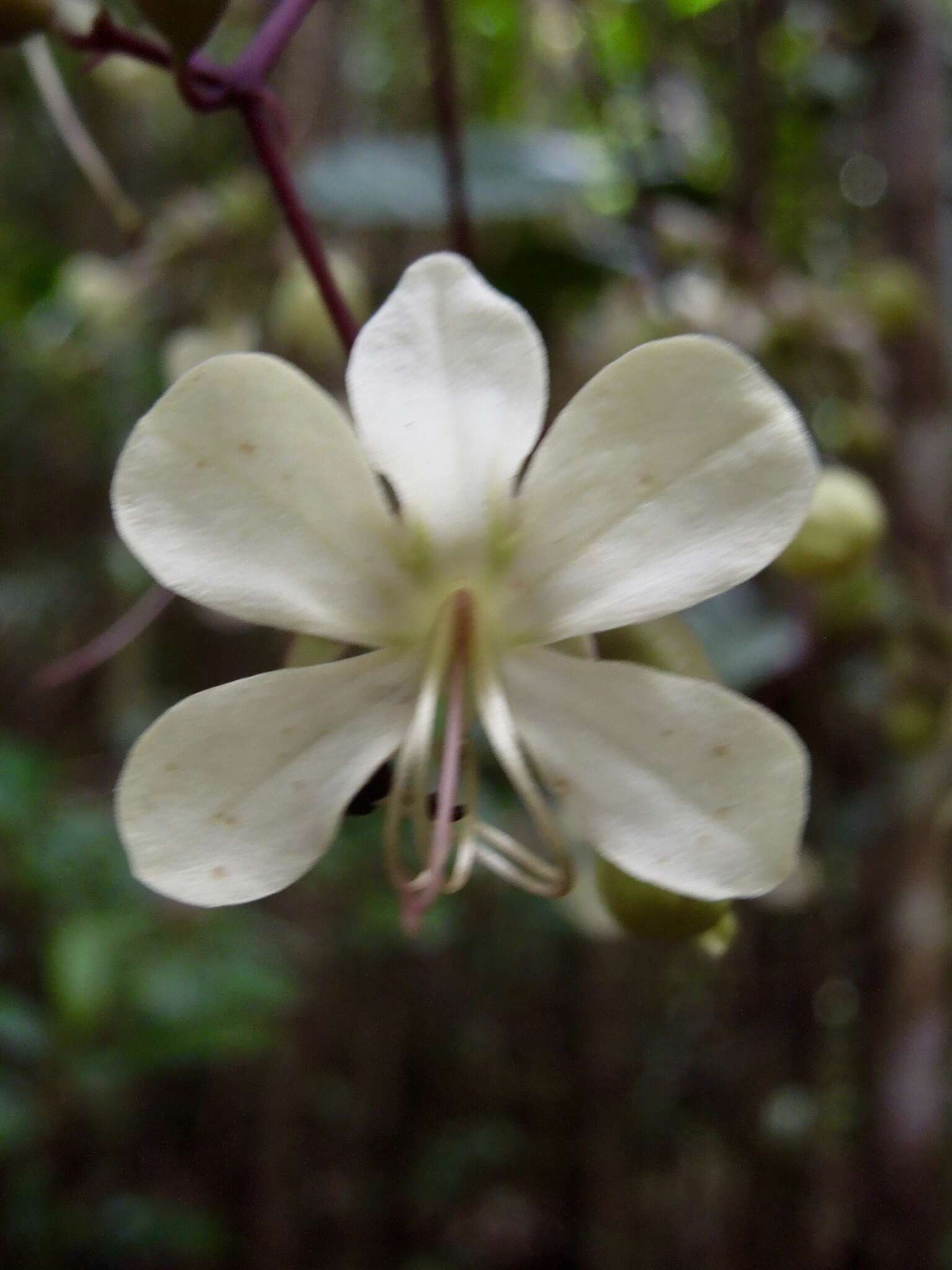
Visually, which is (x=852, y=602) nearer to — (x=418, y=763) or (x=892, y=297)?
(x=892, y=297)

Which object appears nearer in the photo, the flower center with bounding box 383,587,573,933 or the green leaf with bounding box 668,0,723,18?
the flower center with bounding box 383,587,573,933

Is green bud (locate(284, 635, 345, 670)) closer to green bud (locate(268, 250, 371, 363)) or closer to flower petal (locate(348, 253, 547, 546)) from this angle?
flower petal (locate(348, 253, 547, 546))

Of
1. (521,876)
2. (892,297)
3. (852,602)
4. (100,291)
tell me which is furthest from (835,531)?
(100,291)

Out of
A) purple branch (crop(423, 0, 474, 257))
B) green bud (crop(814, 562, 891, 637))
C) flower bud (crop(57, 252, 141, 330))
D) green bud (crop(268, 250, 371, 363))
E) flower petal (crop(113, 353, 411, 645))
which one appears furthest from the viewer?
flower bud (crop(57, 252, 141, 330))

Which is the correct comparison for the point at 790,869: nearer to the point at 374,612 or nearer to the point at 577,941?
the point at 374,612

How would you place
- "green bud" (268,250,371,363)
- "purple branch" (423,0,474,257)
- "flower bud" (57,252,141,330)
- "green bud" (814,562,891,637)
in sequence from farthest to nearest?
"flower bud" (57,252,141,330) < "green bud" (268,250,371,363) < "green bud" (814,562,891,637) < "purple branch" (423,0,474,257)

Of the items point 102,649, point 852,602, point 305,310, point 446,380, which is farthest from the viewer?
point 305,310

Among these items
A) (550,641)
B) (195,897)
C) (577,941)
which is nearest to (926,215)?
(550,641)

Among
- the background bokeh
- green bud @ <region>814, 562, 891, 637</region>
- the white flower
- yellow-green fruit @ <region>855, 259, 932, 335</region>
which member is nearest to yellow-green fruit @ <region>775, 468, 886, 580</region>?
the background bokeh
